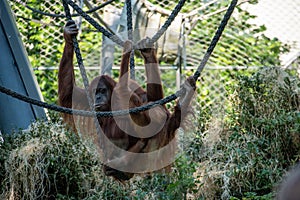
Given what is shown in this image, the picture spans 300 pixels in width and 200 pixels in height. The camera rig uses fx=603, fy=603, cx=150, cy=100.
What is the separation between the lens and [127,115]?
10.7 feet

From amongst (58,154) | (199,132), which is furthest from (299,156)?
(58,154)

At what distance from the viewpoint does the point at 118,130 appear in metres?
3.35

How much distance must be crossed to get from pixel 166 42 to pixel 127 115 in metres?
3.19

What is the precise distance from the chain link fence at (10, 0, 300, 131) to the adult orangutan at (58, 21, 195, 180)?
7.73 feet

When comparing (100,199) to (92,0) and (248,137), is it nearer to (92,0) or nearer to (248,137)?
(248,137)

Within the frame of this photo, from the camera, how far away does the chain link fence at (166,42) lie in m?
5.95

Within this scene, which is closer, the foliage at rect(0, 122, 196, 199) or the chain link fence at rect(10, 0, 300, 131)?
the foliage at rect(0, 122, 196, 199)

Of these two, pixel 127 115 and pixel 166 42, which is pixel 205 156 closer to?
pixel 127 115

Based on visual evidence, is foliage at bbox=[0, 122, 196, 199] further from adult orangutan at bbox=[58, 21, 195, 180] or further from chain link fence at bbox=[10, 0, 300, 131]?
chain link fence at bbox=[10, 0, 300, 131]

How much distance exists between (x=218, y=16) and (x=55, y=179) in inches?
142

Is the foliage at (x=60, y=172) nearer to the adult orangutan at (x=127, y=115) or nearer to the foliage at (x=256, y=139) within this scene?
the foliage at (x=256, y=139)

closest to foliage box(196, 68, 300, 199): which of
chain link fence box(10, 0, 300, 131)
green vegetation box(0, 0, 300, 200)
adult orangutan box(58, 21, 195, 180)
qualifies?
green vegetation box(0, 0, 300, 200)

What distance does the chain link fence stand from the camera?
5.95 meters

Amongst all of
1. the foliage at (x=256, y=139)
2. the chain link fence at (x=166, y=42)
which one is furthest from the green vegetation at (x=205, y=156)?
the chain link fence at (x=166, y=42)
